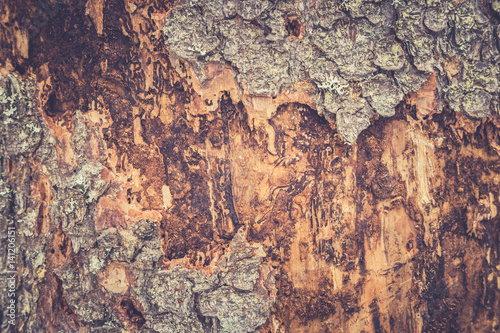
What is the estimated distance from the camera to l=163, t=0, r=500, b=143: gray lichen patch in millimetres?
1721

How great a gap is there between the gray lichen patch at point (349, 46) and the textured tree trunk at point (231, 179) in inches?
0.4

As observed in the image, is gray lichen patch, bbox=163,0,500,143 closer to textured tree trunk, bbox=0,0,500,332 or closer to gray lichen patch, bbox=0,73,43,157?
textured tree trunk, bbox=0,0,500,332

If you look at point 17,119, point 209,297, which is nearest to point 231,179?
point 209,297

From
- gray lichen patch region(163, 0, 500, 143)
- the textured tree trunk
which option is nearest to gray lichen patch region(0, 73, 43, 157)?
the textured tree trunk

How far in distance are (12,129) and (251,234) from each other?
137 cm

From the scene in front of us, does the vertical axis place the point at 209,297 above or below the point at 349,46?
below

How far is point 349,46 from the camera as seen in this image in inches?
69.4

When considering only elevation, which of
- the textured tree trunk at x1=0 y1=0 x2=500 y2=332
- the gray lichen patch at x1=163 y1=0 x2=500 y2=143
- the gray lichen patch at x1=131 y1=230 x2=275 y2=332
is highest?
the gray lichen patch at x1=163 y1=0 x2=500 y2=143

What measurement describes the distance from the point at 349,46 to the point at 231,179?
2.97 ft

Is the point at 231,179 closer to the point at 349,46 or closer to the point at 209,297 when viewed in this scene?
the point at 209,297

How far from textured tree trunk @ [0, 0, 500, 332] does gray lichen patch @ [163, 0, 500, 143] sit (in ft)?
0.04

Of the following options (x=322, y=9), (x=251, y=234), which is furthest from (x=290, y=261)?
(x=322, y=9)

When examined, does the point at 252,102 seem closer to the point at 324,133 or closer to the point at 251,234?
the point at 324,133

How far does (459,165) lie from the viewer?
193 cm
